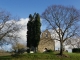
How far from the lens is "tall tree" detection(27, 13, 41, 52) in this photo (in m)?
64.6

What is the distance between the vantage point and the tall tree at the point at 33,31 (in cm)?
6456

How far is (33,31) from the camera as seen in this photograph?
65.9 meters

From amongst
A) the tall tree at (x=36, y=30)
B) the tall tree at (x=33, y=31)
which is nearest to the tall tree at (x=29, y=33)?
the tall tree at (x=33, y=31)

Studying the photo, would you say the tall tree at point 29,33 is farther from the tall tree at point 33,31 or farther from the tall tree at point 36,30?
the tall tree at point 36,30

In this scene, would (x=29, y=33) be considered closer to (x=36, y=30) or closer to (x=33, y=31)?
(x=33, y=31)

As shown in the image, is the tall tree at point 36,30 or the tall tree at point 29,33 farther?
the tall tree at point 29,33

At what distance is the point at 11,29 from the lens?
45781mm

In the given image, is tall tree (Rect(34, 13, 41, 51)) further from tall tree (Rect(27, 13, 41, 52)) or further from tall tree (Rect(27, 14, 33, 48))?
tall tree (Rect(27, 14, 33, 48))

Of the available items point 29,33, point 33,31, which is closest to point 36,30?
point 33,31

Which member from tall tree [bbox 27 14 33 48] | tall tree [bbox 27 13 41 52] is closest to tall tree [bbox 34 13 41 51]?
tall tree [bbox 27 13 41 52]

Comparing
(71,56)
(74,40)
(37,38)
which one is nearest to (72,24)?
(74,40)

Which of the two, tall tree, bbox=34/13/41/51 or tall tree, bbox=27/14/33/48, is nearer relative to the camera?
tall tree, bbox=34/13/41/51

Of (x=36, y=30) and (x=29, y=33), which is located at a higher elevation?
(x=36, y=30)

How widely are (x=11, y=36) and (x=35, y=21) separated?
70.5ft
